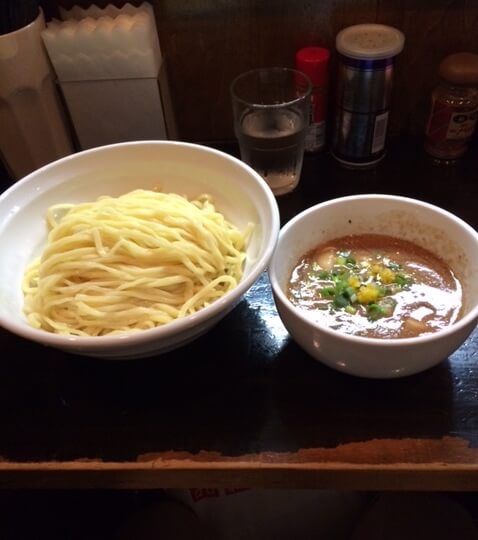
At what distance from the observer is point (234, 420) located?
2.63 ft

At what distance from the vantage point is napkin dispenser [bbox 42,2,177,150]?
112 centimetres

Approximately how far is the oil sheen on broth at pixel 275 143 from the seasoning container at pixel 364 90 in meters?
0.11

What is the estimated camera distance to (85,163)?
1.03m

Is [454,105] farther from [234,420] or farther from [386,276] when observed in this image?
[234,420]

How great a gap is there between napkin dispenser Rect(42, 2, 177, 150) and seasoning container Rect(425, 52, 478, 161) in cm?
60

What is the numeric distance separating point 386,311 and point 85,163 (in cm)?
59

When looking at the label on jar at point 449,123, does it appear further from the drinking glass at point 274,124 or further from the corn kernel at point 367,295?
the corn kernel at point 367,295

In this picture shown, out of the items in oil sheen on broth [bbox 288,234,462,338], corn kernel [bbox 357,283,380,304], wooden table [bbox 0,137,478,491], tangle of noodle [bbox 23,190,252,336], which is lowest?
wooden table [bbox 0,137,478,491]

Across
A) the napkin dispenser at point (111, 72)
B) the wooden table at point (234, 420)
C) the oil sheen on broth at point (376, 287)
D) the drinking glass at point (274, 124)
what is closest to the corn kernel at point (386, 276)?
the oil sheen on broth at point (376, 287)

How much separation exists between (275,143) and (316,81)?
0.17 metres

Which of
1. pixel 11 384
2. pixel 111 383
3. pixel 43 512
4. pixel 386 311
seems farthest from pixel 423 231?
pixel 43 512

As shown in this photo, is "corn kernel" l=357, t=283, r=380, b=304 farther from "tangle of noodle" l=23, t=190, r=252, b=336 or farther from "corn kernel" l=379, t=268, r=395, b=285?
"tangle of noodle" l=23, t=190, r=252, b=336

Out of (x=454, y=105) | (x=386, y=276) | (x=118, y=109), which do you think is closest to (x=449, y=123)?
(x=454, y=105)

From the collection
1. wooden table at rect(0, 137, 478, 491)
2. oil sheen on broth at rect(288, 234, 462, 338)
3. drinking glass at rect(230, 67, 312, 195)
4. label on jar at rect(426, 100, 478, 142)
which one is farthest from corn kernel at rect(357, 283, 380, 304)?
label on jar at rect(426, 100, 478, 142)
